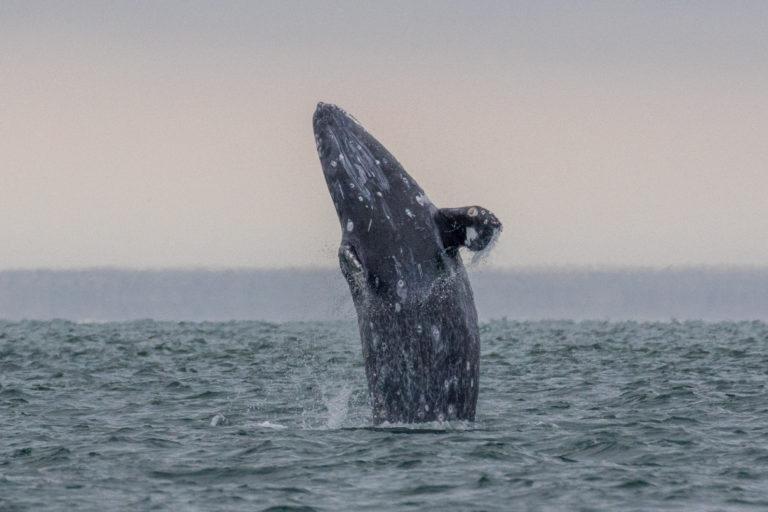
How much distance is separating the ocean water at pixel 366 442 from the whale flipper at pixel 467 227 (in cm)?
270

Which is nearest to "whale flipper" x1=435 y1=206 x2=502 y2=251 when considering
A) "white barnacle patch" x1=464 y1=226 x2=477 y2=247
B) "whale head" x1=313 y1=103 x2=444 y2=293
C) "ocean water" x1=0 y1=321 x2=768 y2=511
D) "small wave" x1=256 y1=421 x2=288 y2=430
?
"white barnacle patch" x1=464 y1=226 x2=477 y2=247

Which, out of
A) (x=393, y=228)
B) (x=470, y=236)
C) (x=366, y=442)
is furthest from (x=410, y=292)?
(x=366, y=442)

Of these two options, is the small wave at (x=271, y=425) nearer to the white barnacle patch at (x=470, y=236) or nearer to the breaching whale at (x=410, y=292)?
the breaching whale at (x=410, y=292)

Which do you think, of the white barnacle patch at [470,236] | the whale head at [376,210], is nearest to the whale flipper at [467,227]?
the white barnacle patch at [470,236]

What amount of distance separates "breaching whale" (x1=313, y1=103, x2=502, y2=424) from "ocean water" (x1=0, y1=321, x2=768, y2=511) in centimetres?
61

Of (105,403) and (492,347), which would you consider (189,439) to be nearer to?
(105,403)

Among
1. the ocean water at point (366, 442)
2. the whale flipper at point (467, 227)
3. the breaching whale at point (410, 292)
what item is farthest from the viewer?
the breaching whale at point (410, 292)

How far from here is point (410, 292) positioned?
1764 centimetres

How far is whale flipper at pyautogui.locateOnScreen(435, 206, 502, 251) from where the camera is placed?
17156 millimetres

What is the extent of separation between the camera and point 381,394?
59.7 feet

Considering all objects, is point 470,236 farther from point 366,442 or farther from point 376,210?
point 366,442

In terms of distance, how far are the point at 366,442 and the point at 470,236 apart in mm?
3210

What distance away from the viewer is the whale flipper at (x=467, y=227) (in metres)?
17.2

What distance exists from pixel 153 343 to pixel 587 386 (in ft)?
78.4
